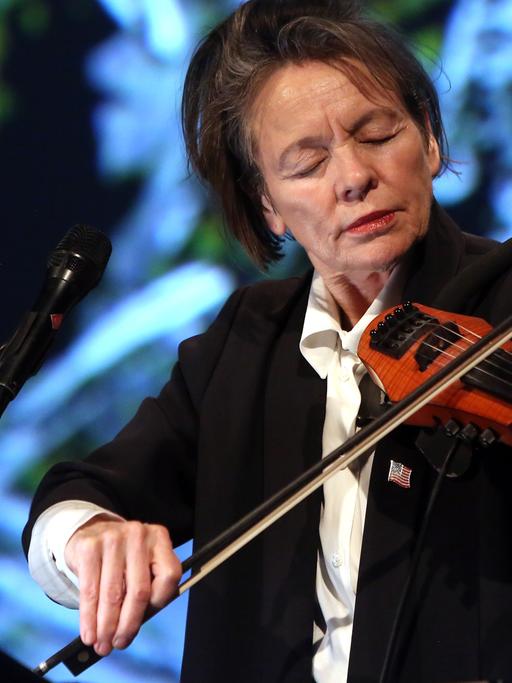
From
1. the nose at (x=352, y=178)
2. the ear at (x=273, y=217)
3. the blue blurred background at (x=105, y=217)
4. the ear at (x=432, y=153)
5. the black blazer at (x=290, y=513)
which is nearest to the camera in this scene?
the black blazer at (x=290, y=513)

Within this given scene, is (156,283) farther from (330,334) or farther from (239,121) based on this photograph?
(330,334)

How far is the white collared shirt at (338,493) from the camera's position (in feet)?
3.54

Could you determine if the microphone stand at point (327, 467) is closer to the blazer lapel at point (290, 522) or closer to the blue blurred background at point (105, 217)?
the blazer lapel at point (290, 522)

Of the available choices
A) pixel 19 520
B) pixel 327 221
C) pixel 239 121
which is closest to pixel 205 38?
pixel 239 121

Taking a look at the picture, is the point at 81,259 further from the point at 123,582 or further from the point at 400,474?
the point at 400,474

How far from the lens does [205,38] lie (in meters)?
1.35

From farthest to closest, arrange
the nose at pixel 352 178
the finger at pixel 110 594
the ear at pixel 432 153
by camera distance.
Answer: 1. the ear at pixel 432 153
2. the nose at pixel 352 178
3. the finger at pixel 110 594

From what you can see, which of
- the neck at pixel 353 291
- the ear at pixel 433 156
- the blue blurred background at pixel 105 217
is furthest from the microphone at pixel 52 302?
the blue blurred background at pixel 105 217

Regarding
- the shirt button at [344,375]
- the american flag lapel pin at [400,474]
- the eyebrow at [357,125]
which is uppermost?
the eyebrow at [357,125]

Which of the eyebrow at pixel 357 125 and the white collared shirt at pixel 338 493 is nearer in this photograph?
the white collared shirt at pixel 338 493

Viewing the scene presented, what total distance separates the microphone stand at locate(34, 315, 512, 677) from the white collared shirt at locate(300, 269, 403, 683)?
0.23m

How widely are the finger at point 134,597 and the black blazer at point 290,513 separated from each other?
0.28 metres

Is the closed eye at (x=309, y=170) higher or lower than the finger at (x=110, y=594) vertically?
higher

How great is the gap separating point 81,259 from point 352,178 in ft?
1.18
